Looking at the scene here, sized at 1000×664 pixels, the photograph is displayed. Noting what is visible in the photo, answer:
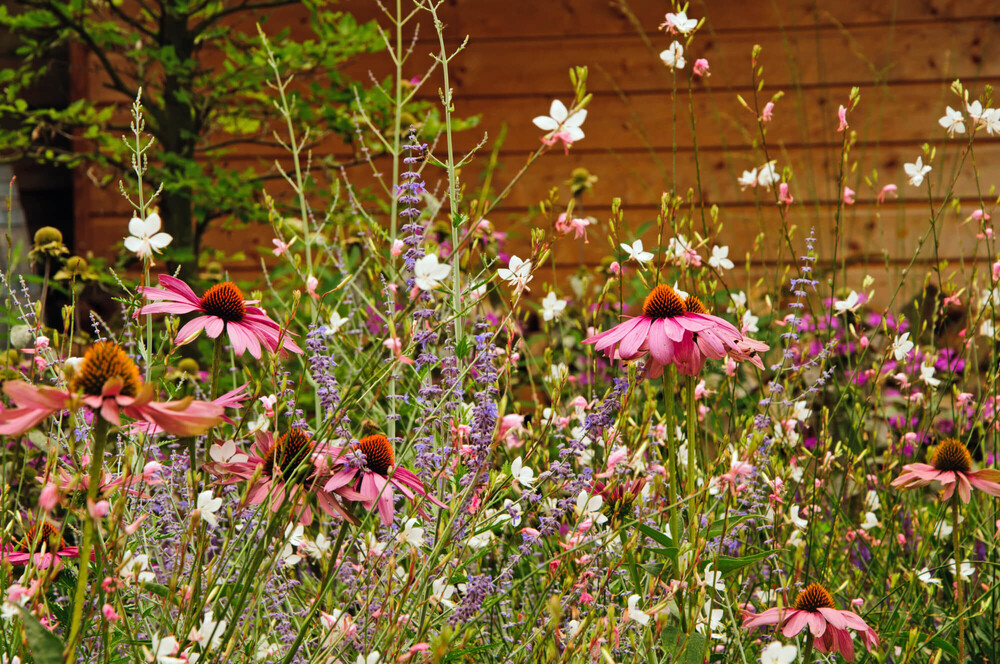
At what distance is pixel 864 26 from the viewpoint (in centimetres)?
396

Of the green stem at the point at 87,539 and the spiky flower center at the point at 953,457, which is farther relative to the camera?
the spiky flower center at the point at 953,457

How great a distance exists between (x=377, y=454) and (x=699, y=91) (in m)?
3.58

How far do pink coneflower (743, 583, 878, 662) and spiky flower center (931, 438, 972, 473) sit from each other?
0.31 m

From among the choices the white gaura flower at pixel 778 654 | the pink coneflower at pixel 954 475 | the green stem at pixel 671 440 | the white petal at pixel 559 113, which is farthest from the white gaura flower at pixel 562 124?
the pink coneflower at pixel 954 475

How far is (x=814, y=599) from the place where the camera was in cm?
97

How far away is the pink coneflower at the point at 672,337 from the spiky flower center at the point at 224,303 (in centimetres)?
40

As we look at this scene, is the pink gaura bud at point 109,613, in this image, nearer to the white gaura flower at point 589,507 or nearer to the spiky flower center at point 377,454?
the spiky flower center at point 377,454

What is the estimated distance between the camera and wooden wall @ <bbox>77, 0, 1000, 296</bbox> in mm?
3881

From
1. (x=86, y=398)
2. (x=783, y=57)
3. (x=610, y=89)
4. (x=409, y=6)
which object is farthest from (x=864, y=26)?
(x=86, y=398)

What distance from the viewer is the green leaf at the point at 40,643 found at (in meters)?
0.57

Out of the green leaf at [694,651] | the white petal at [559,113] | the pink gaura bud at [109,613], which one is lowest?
the green leaf at [694,651]

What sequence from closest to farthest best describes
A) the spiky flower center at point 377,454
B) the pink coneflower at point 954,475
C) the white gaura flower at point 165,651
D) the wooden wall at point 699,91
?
the white gaura flower at point 165,651 → the spiky flower center at point 377,454 → the pink coneflower at point 954,475 → the wooden wall at point 699,91

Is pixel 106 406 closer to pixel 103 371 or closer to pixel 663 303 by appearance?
A: pixel 103 371

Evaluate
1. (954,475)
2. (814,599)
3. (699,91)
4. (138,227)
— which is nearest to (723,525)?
(814,599)
